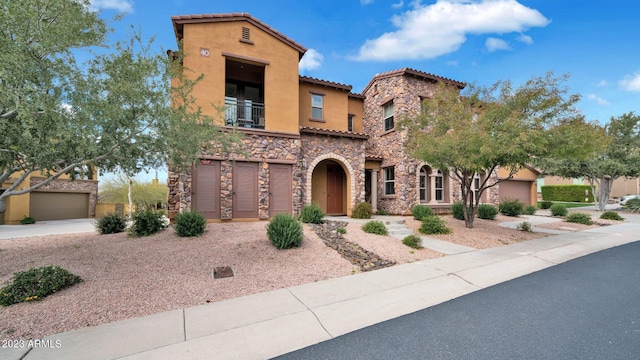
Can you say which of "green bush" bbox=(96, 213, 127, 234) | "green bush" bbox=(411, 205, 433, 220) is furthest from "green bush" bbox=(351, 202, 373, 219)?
"green bush" bbox=(96, 213, 127, 234)

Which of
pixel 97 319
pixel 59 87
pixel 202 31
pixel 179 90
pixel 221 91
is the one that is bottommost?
pixel 97 319

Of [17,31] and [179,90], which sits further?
[179,90]

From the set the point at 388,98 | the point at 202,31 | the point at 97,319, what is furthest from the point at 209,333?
the point at 388,98

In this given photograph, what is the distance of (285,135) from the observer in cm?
1168

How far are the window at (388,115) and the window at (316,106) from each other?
3.95 meters

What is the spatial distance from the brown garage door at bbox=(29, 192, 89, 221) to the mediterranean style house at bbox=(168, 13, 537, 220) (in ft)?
48.3

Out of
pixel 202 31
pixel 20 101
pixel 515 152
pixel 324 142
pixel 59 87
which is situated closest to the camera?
pixel 20 101

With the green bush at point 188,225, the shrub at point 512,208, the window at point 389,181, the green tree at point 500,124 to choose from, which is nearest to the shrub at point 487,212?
the shrub at point 512,208

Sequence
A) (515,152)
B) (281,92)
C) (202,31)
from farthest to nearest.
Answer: (281,92) → (202,31) → (515,152)

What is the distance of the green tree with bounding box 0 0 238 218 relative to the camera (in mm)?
3811

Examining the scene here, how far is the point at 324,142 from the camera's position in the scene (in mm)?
12844

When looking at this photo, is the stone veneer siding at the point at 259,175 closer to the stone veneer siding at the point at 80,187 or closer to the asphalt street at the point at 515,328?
the asphalt street at the point at 515,328

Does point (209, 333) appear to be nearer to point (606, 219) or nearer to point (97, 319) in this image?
point (97, 319)

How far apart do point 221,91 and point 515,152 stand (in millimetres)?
10353
